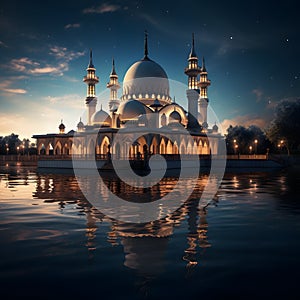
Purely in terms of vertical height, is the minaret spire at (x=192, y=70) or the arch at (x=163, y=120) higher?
the minaret spire at (x=192, y=70)

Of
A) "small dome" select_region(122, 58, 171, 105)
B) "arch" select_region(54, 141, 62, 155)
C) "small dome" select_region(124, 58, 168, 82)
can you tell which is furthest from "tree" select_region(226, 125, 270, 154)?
"arch" select_region(54, 141, 62, 155)

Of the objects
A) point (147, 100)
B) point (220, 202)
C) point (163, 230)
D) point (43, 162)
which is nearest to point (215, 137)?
point (147, 100)

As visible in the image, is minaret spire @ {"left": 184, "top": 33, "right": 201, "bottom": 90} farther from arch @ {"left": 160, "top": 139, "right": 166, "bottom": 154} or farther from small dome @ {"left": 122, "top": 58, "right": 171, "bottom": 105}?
arch @ {"left": 160, "top": 139, "right": 166, "bottom": 154}

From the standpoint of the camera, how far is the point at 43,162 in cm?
4103

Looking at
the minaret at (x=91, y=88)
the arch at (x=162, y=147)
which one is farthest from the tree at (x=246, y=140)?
the minaret at (x=91, y=88)

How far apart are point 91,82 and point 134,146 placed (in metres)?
20.7

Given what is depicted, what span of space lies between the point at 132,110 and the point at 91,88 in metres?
15.2

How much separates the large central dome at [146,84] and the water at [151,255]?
1986 inches

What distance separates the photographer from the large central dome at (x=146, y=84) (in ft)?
197

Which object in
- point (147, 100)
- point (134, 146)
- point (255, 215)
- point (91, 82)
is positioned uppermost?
point (91, 82)

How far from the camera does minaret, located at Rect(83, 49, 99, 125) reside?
211ft

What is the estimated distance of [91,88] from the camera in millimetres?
65062

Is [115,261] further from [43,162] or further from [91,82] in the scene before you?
[91,82]

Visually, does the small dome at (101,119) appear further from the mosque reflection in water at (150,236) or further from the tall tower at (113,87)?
the mosque reflection in water at (150,236)
